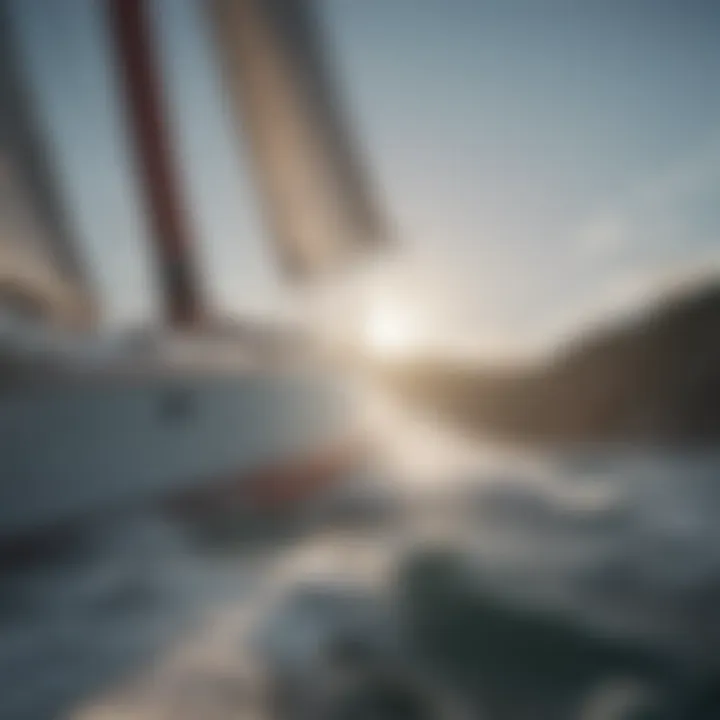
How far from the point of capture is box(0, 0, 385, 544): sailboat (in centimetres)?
550

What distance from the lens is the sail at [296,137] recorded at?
13.7 m

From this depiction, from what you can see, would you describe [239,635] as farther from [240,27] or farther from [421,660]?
[240,27]

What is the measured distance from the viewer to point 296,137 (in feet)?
45.5

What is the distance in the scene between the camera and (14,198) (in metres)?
10.9

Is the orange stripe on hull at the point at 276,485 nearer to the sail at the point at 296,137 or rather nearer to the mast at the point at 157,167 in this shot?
the mast at the point at 157,167

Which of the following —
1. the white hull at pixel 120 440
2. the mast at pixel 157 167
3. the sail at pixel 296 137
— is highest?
the sail at pixel 296 137

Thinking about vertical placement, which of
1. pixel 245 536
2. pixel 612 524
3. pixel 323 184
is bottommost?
pixel 612 524

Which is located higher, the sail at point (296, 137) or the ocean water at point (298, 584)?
the sail at point (296, 137)

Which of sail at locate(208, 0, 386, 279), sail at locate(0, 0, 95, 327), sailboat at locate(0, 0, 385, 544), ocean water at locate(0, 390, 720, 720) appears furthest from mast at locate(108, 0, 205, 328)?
sail at locate(208, 0, 386, 279)

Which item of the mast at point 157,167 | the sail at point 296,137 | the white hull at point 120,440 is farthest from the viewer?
the sail at point 296,137

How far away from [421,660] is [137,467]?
3.11 metres

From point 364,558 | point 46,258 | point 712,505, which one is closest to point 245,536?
point 364,558

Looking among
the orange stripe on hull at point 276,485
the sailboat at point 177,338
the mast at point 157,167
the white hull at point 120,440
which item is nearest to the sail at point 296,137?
the sailboat at point 177,338

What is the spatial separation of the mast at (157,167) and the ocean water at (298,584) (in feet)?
11.7
